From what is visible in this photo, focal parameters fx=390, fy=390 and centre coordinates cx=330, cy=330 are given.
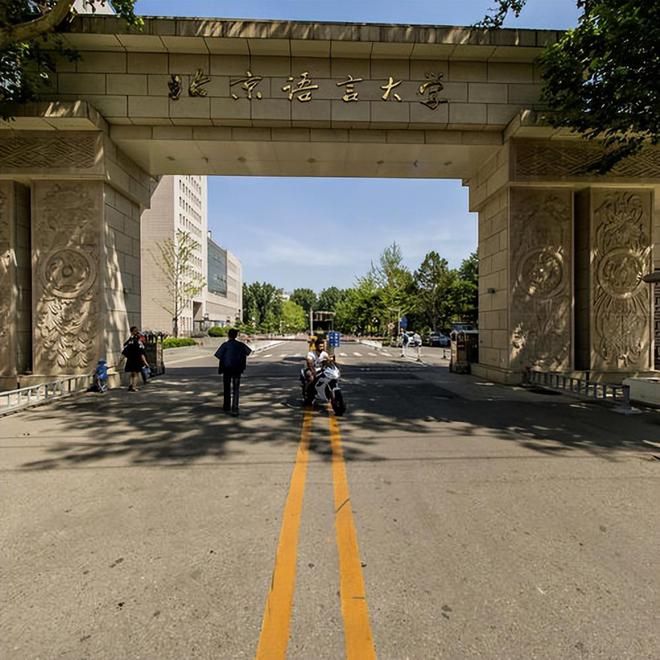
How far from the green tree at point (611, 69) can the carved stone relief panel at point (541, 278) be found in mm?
2279

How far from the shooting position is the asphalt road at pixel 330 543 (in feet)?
7.00

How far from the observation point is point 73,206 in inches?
432

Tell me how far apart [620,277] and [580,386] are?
4.21 metres

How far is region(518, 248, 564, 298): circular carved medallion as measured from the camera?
12.0 m

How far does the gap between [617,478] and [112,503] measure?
212 inches

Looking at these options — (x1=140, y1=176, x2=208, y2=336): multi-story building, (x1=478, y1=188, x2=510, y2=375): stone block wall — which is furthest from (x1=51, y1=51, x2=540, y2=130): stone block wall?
(x1=140, y1=176, x2=208, y2=336): multi-story building

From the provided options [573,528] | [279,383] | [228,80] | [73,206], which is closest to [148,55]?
[228,80]

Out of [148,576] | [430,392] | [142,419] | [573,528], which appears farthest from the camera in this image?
[430,392]

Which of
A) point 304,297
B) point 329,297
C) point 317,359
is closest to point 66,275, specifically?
point 317,359

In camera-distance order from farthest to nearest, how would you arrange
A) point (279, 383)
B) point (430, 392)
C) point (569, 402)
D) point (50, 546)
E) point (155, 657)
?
point (279, 383) < point (430, 392) < point (569, 402) < point (50, 546) < point (155, 657)

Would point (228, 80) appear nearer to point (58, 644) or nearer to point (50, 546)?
point (50, 546)

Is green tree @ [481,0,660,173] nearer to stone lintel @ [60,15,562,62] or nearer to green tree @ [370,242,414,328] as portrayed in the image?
stone lintel @ [60,15,562,62]

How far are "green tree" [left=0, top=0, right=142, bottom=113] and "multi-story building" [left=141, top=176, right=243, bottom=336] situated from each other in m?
34.5

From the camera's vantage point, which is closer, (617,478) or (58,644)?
(58,644)
